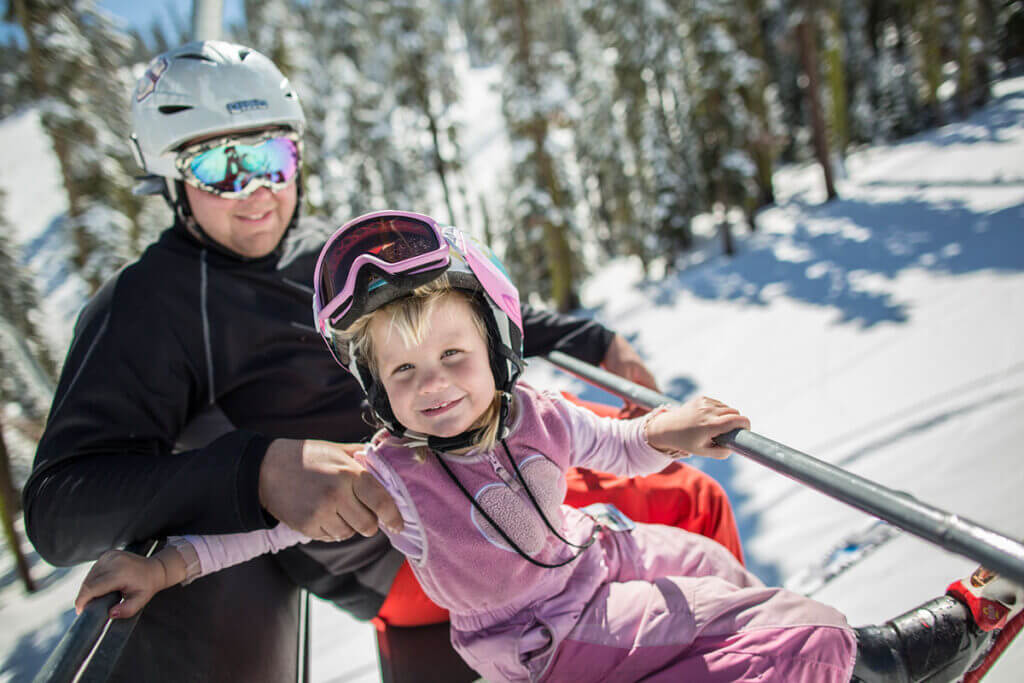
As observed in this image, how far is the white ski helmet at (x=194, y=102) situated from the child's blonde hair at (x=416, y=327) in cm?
128

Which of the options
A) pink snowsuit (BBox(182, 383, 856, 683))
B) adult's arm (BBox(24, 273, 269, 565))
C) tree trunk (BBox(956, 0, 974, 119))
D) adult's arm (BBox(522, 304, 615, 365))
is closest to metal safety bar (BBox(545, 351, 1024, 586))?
pink snowsuit (BBox(182, 383, 856, 683))

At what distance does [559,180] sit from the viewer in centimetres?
1470

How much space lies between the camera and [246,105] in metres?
2.25

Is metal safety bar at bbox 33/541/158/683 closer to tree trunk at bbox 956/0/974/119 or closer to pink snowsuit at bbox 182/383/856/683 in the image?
pink snowsuit at bbox 182/383/856/683

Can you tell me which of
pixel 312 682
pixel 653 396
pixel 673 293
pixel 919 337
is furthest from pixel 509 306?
pixel 673 293

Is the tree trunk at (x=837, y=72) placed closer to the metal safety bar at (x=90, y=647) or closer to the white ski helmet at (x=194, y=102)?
the white ski helmet at (x=194, y=102)

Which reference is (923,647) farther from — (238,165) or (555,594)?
(238,165)

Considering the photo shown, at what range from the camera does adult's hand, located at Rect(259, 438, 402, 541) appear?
139 cm

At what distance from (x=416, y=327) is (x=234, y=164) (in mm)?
1331

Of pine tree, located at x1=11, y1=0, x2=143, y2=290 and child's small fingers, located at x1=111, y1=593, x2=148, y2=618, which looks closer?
child's small fingers, located at x1=111, y1=593, x2=148, y2=618

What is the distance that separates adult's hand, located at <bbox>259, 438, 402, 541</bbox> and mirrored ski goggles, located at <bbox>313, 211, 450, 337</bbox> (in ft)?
1.18

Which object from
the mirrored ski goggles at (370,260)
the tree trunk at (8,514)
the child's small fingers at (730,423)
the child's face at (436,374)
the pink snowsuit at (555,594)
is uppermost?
the mirrored ski goggles at (370,260)

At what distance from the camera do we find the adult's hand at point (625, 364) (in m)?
2.50

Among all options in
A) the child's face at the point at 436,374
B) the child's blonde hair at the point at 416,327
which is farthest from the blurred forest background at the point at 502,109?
the child's face at the point at 436,374
